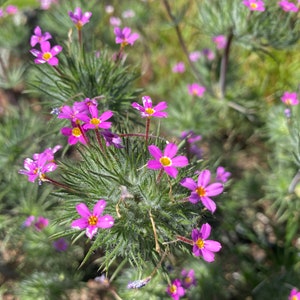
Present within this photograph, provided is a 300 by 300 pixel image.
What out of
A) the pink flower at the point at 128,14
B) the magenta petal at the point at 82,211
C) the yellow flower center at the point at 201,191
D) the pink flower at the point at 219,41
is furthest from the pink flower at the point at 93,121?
the pink flower at the point at 128,14

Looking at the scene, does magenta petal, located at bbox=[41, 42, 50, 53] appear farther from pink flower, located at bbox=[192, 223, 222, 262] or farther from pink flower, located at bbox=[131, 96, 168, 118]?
pink flower, located at bbox=[192, 223, 222, 262]

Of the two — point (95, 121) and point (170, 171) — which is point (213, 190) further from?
point (95, 121)

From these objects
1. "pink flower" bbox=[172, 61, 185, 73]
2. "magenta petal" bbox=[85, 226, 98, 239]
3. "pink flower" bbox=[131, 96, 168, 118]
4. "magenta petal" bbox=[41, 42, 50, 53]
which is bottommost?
"pink flower" bbox=[172, 61, 185, 73]

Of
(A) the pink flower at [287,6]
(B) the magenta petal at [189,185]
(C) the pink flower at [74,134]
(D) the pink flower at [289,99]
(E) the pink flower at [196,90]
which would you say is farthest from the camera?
(E) the pink flower at [196,90]

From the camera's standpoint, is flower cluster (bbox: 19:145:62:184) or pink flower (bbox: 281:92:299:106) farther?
pink flower (bbox: 281:92:299:106)

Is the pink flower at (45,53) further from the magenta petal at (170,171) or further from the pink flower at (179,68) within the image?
the pink flower at (179,68)

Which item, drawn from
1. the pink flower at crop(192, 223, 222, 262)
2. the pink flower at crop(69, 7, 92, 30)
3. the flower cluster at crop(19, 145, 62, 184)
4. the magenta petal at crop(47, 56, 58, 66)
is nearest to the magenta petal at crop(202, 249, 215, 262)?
the pink flower at crop(192, 223, 222, 262)
